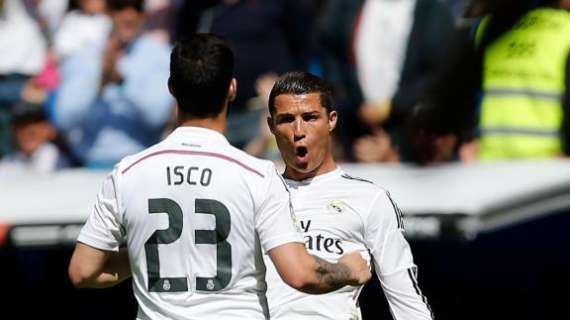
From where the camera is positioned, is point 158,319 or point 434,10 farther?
point 434,10

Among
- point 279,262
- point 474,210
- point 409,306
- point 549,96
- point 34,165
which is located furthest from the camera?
point 34,165

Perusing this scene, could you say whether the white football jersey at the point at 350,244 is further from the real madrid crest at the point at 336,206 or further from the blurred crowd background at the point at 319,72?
the blurred crowd background at the point at 319,72

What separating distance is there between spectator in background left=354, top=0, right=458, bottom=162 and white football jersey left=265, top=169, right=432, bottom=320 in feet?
5.93

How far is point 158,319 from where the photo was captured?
3.78 m

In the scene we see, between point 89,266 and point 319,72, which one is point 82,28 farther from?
point 89,266

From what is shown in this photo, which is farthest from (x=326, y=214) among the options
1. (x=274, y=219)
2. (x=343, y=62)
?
(x=343, y=62)

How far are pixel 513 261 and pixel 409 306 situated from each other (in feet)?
6.09

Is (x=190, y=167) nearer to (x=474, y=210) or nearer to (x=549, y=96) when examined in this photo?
(x=474, y=210)

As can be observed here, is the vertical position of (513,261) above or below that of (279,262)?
below

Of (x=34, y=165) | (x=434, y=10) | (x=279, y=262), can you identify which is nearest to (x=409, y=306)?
(x=279, y=262)

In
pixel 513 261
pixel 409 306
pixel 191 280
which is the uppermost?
pixel 191 280

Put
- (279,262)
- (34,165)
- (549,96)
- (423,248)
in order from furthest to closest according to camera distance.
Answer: (34,165) < (423,248) < (549,96) < (279,262)

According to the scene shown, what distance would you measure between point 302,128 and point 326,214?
303 millimetres

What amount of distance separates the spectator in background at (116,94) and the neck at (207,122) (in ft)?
10.7
